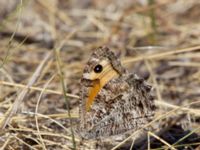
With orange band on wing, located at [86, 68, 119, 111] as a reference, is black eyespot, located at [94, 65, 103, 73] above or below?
above

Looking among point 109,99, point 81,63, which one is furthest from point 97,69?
point 81,63

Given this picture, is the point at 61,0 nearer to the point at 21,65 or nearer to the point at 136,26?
the point at 136,26

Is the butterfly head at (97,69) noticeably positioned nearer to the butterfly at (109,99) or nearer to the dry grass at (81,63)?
the butterfly at (109,99)

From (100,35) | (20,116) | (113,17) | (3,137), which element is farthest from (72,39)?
(3,137)

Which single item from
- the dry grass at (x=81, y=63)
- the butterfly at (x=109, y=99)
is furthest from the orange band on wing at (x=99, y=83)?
the dry grass at (x=81, y=63)

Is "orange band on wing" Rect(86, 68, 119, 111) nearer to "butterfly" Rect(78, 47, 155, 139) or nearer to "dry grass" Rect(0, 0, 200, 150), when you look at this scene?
"butterfly" Rect(78, 47, 155, 139)

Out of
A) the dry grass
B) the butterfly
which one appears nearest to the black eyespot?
the butterfly

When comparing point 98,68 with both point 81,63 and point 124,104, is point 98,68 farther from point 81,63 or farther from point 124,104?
point 81,63
